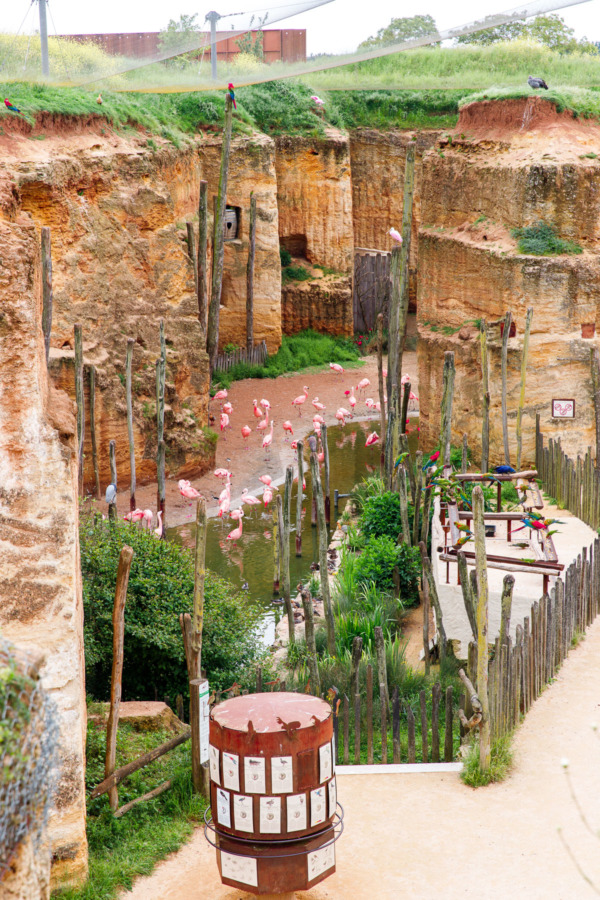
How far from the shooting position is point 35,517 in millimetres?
5754

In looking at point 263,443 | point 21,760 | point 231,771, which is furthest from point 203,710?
point 263,443

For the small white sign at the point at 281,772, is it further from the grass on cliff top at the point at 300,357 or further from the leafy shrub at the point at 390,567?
the grass on cliff top at the point at 300,357

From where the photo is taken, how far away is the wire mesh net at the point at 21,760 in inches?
117

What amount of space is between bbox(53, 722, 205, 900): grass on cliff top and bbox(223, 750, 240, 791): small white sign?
3.90 feet

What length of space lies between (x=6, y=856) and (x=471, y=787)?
469cm

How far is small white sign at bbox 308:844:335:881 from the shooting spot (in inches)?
213

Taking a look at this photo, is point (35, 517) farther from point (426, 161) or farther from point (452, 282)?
point (426, 161)

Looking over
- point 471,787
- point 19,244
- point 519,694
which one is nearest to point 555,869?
point 471,787

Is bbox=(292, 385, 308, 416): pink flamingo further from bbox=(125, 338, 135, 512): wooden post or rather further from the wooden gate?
the wooden gate

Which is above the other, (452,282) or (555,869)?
(452,282)

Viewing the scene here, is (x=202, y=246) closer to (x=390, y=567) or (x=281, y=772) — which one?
(x=390, y=567)

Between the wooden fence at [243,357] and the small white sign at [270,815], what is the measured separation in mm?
16094

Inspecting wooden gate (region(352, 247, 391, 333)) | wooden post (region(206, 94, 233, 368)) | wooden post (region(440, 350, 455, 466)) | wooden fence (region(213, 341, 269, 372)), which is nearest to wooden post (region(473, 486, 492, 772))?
wooden post (region(440, 350, 455, 466))

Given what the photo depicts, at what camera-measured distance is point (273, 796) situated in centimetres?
529
